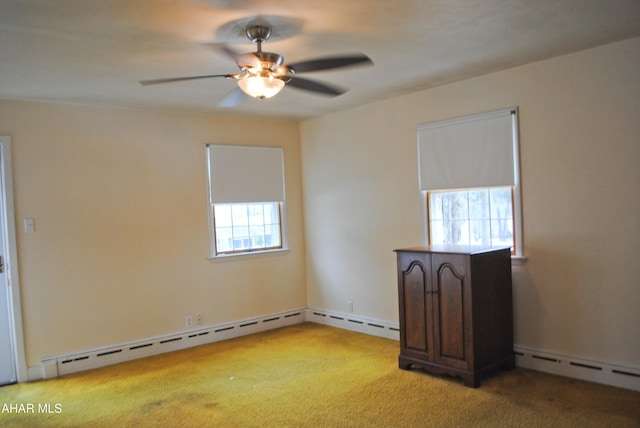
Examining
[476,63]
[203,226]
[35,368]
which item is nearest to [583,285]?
[476,63]

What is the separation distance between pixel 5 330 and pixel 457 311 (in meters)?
3.76

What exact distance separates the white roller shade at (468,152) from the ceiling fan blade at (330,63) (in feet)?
6.01

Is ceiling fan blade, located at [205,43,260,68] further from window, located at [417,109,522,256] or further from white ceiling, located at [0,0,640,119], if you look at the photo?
window, located at [417,109,522,256]

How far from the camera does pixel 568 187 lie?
12.0ft

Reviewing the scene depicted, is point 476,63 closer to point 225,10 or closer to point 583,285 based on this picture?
point 583,285

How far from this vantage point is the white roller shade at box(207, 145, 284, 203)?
5266 mm

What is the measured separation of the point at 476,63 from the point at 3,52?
10.5ft

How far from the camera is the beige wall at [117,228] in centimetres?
427

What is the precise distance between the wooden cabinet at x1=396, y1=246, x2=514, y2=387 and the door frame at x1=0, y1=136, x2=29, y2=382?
3.23 metres

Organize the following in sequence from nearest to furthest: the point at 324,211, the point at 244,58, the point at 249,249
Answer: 1. the point at 244,58
2. the point at 249,249
3. the point at 324,211

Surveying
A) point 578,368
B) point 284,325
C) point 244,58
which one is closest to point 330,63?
point 244,58

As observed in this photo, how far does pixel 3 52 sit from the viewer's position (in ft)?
9.81

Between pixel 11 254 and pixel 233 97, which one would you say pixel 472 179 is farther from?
pixel 11 254

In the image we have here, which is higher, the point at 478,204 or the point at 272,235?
the point at 478,204
